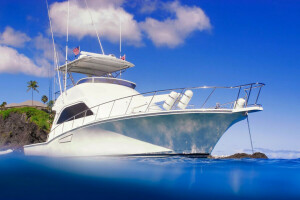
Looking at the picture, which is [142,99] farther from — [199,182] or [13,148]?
[13,148]

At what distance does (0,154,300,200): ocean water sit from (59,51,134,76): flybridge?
554cm

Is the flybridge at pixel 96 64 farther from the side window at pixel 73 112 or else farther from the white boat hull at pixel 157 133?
the white boat hull at pixel 157 133

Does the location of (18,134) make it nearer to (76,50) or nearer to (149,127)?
(76,50)

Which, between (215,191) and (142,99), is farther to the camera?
(142,99)

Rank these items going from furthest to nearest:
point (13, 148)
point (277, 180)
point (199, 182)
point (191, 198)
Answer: point (13, 148) < point (277, 180) < point (199, 182) < point (191, 198)

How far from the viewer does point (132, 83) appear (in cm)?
1588

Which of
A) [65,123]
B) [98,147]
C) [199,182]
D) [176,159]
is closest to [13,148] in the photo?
[65,123]

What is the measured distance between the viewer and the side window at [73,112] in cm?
1371

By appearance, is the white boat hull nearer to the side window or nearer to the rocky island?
the side window

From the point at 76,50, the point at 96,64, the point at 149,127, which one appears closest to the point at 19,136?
the point at 76,50

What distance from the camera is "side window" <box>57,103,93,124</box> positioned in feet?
45.0

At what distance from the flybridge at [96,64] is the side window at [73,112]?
2.79 meters

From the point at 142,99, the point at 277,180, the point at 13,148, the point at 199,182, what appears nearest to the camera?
the point at 199,182

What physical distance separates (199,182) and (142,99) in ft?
17.4
